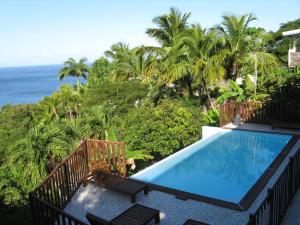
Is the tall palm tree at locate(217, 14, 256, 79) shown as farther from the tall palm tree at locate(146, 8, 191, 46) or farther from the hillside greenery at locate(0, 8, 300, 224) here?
the tall palm tree at locate(146, 8, 191, 46)

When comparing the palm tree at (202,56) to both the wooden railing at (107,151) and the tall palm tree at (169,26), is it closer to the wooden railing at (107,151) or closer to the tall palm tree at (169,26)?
the tall palm tree at (169,26)

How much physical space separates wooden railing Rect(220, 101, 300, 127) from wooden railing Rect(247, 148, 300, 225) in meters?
6.35

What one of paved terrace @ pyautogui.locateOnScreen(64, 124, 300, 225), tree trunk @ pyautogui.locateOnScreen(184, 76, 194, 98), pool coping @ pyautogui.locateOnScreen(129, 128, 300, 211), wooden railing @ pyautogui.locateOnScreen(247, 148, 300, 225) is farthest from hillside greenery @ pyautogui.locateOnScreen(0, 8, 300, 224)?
wooden railing @ pyautogui.locateOnScreen(247, 148, 300, 225)

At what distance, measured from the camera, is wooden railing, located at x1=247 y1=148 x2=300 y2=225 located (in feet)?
15.5

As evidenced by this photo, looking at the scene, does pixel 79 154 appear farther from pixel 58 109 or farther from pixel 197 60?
pixel 58 109

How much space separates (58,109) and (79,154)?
18368 mm

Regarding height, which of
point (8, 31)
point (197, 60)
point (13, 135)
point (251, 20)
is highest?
point (8, 31)

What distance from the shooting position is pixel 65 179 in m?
7.43

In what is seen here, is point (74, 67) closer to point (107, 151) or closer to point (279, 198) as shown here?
point (107, 151)

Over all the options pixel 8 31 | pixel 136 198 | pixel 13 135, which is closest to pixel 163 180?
pixel 136 198

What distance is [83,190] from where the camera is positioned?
7945mm

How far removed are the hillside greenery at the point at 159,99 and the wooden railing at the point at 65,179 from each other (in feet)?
2.93

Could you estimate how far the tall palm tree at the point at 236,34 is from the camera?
1554 cm

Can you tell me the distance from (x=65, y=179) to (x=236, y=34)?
12.2 metres
